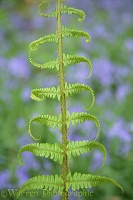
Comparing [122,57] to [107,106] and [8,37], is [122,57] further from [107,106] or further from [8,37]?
[8,37]

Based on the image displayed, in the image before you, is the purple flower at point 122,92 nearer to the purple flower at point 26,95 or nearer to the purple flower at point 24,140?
the purple flower at point 26,95

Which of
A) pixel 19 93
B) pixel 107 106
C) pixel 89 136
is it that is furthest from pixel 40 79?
pixel 89 136

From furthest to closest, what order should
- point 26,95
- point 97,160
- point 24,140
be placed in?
1. point 26,95
2. point 24,140
3. point 97,160

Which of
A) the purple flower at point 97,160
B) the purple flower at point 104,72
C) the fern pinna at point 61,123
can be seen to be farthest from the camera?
the purple flower at point 104,72

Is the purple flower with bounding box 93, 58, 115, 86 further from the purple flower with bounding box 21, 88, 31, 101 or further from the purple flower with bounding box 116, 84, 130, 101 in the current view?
the purple flower with bounding box 21, 88, 31, 101

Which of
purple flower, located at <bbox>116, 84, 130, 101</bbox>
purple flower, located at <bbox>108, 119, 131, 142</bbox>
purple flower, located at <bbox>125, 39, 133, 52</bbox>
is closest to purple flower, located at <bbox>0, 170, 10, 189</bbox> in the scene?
purple flower, located at <bbox>108, 119, 131, 142</bbox>

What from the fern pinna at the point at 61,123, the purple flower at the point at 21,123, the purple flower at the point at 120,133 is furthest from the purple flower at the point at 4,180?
the fern pinna at the point at 61,123

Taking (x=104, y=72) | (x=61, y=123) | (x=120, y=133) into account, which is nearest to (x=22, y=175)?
(x=120, y=133)

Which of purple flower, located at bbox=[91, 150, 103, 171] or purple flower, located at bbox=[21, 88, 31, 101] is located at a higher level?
purple flower, located at bbox=[21, 88, 31, 101]

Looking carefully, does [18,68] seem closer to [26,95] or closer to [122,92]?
[26,95]
